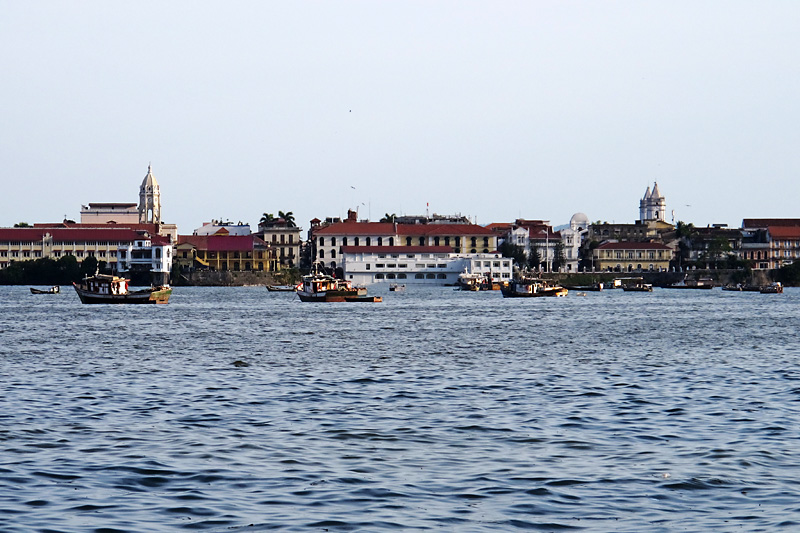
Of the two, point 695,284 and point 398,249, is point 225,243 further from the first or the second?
point 695,284

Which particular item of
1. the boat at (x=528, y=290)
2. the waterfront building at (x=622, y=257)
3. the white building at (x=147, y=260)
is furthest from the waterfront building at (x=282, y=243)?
the boat at (x=528, y=290)

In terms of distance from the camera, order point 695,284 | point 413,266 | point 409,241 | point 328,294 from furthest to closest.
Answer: point 409,241 → point 695,284 → point 413,266 → point 328,294

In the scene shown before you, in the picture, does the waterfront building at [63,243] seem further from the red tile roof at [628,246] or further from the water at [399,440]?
the water at [399,440]

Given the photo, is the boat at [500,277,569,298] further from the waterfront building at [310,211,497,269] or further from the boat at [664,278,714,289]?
the waterfront building at [310,211,497,269]

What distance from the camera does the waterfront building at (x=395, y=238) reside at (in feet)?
627

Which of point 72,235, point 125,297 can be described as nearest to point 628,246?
point 72,235

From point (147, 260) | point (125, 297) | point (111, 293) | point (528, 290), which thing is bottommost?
point (125, 297)

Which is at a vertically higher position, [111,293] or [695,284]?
[111,293]

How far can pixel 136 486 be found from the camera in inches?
596

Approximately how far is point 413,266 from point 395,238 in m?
17.7

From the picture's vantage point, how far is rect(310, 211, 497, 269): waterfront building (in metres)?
191

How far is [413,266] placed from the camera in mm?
174125

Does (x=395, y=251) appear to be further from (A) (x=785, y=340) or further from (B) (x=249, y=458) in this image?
(B) (x=249, y=458)

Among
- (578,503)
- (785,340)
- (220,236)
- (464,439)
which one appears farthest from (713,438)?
(220,236)
